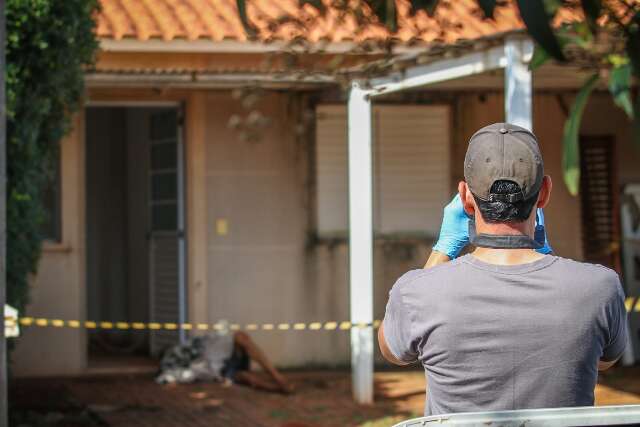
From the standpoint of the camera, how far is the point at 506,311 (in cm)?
263

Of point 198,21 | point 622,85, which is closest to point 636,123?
point 622,85

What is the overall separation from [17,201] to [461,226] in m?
5.06

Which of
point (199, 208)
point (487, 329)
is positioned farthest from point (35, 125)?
point (487, 329)

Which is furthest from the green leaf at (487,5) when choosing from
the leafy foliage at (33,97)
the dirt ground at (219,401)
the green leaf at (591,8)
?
the dirt ground at (219,401)

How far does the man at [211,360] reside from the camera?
34.0 ft

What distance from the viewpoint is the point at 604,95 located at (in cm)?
1149

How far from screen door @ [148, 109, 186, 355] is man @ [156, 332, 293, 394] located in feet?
1.81

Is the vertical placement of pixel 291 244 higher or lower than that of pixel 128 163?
lower

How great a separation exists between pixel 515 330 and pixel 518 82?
533cm

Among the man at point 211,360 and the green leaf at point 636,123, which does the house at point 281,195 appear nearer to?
the man at point 211,360

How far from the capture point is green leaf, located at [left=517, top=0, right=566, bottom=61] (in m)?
1.96

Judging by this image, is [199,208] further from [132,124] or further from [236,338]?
[132,124]

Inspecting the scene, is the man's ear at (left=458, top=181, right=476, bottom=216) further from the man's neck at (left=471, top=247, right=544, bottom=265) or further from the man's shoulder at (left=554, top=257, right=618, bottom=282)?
the man's shoulder at (left=554, top=257, right=618, bottom=282)

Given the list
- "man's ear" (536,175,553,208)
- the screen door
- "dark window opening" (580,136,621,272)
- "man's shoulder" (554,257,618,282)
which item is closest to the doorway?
the screen door
